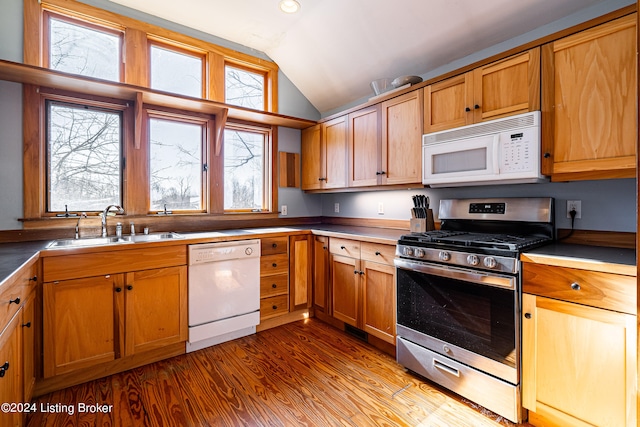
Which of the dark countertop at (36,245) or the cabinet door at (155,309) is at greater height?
the dark countertop at (36,245)

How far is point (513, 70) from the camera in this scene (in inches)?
74.1

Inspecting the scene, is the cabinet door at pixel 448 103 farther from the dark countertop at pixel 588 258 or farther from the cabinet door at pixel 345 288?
the cabinet door at pixel 345 288

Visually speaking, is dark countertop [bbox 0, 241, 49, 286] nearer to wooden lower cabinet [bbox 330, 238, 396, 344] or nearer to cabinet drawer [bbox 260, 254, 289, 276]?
cabinet drawer [bbox 260, 254, 289, 276]

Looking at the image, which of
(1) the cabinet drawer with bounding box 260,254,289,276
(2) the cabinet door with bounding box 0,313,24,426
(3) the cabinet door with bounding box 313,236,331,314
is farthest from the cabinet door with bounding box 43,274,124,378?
(3) the cabinet door with bounding box 313,236,331,314

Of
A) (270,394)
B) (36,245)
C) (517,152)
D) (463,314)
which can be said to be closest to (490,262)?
(463,314)

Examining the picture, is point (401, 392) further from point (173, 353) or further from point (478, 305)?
point (173, 353)

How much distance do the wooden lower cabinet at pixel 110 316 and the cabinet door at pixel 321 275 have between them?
4.07 ft

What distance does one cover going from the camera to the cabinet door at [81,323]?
188 cm

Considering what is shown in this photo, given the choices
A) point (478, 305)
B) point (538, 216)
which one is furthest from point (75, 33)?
point (538, 216)

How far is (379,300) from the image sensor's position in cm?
243

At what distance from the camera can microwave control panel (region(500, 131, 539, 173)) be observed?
1.78 metres

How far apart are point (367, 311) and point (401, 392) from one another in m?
0.69

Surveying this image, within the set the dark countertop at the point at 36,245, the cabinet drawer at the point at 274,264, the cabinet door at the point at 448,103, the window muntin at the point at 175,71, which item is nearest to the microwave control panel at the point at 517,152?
the cabinet door at the point at 448,103

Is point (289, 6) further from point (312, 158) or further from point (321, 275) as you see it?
point (321, 275)
